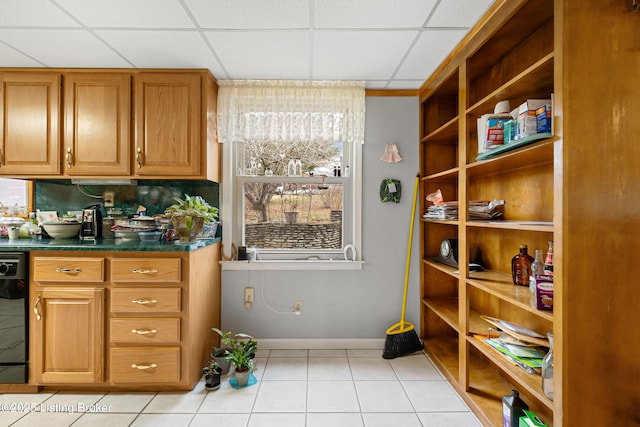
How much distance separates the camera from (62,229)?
246cm

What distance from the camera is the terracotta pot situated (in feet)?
7.29

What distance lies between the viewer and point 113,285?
206 centimetres

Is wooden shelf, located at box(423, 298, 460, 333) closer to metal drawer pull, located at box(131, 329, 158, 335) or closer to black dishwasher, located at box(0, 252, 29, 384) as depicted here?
metal drawer pull, located at box(131, 329, 158, 335)

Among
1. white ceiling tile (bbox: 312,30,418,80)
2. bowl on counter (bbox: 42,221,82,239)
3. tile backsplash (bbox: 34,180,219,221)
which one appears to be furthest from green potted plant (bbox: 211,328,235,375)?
white ceiling tile (bbox: 312,30,418,80)

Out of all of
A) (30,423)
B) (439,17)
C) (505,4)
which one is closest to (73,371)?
(30,423)

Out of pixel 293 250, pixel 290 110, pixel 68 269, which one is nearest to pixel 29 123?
pixel 68 269

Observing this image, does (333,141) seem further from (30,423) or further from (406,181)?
(30,423)

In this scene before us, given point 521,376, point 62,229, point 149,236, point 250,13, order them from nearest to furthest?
point 521,376 → point 250,13 → point 149,236 → point 62,229

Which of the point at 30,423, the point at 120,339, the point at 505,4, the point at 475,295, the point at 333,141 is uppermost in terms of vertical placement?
the point at 505,4

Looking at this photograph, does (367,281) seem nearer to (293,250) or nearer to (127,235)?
(293,250)

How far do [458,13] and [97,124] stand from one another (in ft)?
8.11

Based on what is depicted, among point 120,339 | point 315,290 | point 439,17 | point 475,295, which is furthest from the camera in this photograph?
point 315,290

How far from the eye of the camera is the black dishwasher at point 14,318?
2.03m

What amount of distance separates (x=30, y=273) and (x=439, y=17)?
2.84m
